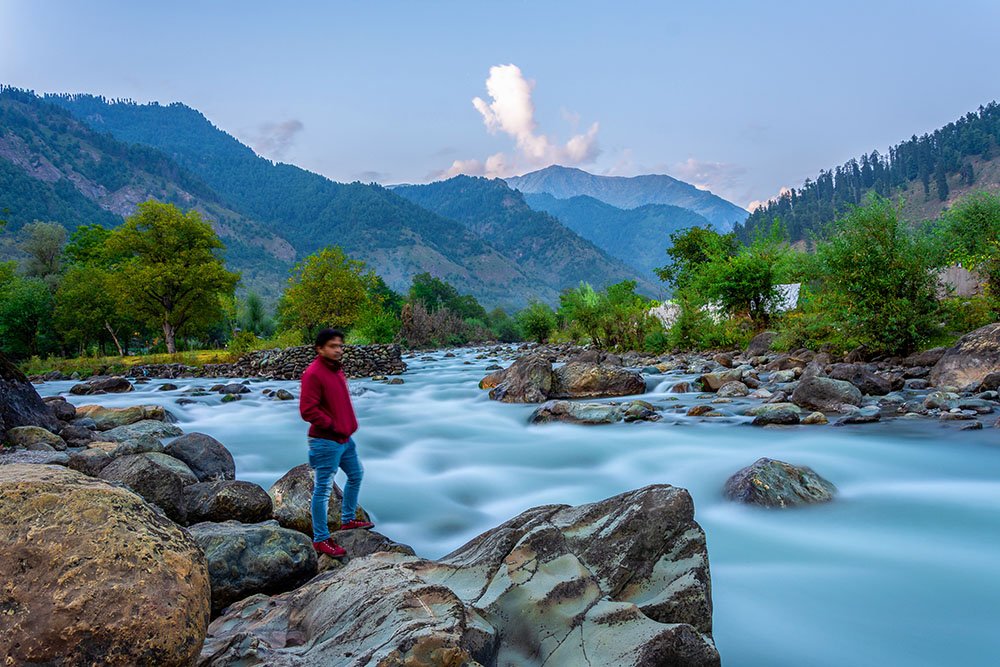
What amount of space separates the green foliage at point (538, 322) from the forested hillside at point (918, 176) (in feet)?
313

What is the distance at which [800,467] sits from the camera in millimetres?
7426

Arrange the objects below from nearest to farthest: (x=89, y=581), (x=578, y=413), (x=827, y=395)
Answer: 1. (x=89, y=581)
2. (x=827, y=395)
3. (x=578, y=413)

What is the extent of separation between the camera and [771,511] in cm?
666

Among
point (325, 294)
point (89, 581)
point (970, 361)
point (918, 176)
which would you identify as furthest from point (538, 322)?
point (918, 176)

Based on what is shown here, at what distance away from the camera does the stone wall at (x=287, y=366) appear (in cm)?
2797

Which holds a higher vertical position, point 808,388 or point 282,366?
point 282,366

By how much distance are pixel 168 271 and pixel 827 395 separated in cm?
4365

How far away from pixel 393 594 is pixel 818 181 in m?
200

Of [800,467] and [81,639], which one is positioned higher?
[81,639]

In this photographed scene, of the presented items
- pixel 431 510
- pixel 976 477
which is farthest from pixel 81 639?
pixel 976 477

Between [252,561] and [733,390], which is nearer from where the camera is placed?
[252,561]

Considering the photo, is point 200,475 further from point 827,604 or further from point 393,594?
point 827,604

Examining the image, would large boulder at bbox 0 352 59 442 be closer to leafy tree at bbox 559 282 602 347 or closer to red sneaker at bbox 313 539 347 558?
red sneaker at bbox 313 539 347 558

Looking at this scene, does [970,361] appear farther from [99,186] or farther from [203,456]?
[99,186]
